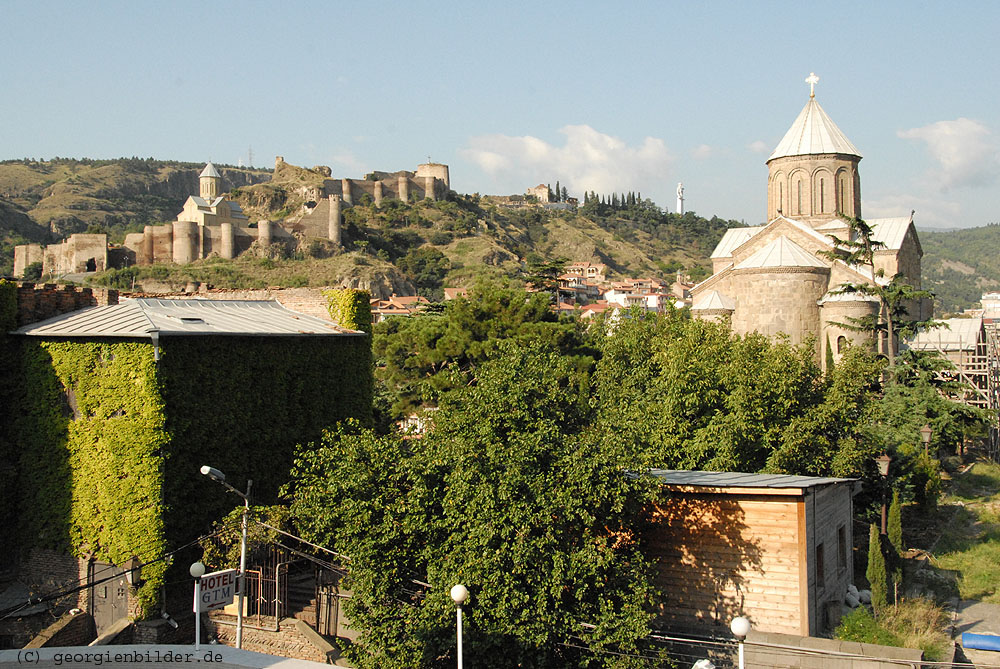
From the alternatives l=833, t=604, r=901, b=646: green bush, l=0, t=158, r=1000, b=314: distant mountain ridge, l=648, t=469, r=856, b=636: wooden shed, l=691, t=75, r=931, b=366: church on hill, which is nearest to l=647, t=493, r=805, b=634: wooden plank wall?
l=648, t=469, r=856, b=636: wooden shed

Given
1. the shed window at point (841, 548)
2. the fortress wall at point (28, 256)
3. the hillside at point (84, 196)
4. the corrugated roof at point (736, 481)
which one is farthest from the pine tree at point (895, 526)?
the hillside at point (84, 196)

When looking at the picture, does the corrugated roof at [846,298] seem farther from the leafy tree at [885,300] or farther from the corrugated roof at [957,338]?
the corrugated roof at [957,338]

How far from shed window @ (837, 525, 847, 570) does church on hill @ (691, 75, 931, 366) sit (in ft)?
45.1

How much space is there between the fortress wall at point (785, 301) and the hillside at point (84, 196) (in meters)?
85.2

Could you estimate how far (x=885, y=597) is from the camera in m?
12.5

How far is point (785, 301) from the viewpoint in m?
26.7

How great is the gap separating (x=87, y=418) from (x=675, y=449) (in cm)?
986

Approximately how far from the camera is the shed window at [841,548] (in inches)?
491

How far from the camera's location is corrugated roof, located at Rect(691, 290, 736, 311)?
1182 inches

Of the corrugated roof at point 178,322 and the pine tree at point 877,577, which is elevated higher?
the corrugated roof at point 178,322

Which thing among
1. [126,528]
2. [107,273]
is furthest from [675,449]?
[107,273]

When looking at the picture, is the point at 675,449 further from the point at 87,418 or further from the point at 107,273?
the point at 107,273

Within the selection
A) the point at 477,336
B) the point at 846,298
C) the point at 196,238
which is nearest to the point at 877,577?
the point at 477,336

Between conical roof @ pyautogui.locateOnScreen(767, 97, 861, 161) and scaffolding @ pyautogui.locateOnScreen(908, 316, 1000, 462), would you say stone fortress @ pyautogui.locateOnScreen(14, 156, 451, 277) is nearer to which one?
conical roof @ pyautogui.locateOnScreen(767, 97, 861, 161)
